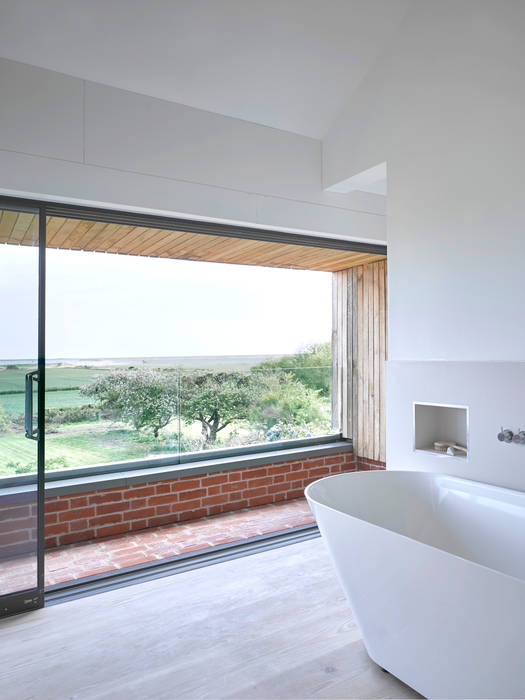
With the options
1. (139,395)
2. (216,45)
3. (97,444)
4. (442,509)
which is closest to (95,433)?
(97,444)

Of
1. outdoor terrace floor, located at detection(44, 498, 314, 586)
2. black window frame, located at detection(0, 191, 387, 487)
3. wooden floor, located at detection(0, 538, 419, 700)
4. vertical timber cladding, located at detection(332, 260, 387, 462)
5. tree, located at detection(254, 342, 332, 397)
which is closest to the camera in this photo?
wooden floor, located at detection(0, 538, 419, 700)

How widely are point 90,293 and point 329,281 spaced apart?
260 cm

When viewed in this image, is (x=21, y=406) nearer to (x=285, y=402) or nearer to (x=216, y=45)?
(x=216, y=45)

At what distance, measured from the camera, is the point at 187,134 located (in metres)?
3.45

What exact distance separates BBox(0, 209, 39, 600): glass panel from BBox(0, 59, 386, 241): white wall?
0.32 m

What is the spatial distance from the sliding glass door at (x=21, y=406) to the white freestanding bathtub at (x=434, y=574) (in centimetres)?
163

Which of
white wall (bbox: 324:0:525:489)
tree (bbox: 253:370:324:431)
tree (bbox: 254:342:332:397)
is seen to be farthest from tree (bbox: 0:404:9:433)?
tree (bbox: 254:342:332:397)

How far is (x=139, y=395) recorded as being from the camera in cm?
473

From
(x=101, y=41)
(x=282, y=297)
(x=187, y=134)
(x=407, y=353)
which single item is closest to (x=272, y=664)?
(x=407, y=353)

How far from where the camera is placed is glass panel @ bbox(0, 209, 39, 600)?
288cm

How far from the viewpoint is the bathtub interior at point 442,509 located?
256 cm

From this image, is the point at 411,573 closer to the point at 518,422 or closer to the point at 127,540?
the point at 518,422

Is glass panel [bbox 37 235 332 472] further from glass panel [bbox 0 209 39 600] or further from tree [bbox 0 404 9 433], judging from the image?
tree [bbox 0 404 9 433]

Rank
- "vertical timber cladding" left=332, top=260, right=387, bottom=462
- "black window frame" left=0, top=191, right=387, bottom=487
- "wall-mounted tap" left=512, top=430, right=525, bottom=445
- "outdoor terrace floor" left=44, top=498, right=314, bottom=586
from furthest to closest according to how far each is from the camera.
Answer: "vertical timber cladding" left=332, top=260, right=387, bottom=462, "outdoor terrace floor" left=44, top=498, right=314, bottom=586, "black window frame" left=0, top=191, right=387, bottom=487, "wall-mounted tap" left=512, top=430, right=525, bottom=445
